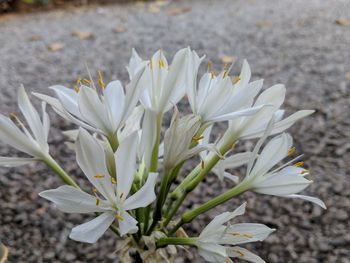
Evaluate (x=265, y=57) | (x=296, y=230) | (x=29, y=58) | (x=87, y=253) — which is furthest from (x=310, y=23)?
(x=87, y=253)

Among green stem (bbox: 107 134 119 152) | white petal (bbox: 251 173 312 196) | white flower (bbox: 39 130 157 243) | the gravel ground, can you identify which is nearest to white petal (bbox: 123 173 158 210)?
white flower (bbox: 39 130 157 243)

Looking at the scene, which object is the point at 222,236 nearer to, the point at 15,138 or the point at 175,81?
the point at 175,81

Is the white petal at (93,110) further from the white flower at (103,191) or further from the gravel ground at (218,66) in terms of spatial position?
the gravel ground at (218,66)

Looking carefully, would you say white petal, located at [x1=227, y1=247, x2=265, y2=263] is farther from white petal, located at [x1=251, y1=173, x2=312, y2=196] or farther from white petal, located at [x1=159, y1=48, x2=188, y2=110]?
white petal, located at [x1=159, y1=48, x2=188, y2=110]

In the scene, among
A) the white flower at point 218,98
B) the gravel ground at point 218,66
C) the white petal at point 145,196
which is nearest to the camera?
the white petal at point 145,196

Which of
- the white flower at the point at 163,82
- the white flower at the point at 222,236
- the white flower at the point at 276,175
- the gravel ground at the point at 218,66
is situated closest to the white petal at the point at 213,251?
the white flower at the point at 222,236
